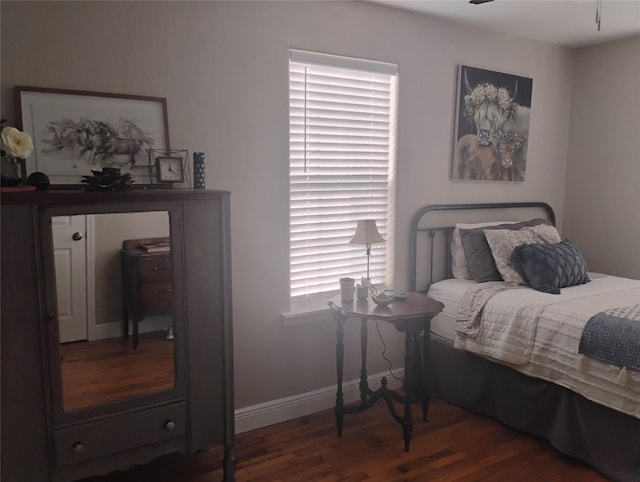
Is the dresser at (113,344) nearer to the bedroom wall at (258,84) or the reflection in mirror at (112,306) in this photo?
the reflection in mirror at (112,306)

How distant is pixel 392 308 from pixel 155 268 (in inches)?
47.9

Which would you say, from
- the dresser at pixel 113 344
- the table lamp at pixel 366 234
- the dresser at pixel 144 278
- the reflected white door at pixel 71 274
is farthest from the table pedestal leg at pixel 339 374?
the reflected white door at pixel 71 274

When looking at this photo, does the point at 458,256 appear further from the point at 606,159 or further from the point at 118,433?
the point at 118,433

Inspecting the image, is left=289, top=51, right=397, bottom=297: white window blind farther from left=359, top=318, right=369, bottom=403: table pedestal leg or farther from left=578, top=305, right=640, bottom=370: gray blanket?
left=578, top=305, right=640, bottom=370: gray blanket

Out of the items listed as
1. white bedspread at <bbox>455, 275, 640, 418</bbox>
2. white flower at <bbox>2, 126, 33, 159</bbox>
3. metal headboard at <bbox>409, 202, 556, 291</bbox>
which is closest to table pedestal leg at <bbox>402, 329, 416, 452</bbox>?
white bedspread at <bbox>455, 275, 640, 418</bbox>

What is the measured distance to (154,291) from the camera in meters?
1.99

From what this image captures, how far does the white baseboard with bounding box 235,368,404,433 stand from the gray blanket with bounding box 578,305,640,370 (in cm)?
137

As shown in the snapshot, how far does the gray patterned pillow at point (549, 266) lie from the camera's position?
2879mm

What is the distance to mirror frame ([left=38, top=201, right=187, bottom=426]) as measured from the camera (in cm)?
174

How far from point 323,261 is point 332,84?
3.45 ft

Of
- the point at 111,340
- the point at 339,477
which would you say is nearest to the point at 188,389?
the point at 111,340

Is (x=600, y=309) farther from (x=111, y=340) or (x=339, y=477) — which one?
(x=111, y=340)

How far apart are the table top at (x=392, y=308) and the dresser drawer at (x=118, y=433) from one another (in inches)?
37.6

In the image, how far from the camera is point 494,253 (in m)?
3.12
